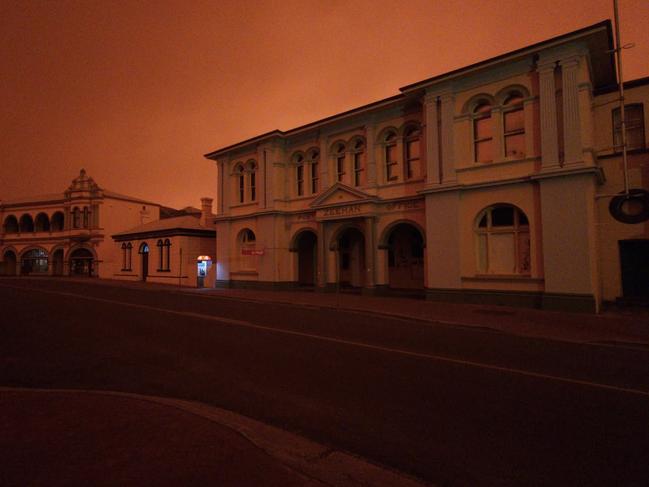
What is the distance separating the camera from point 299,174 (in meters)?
23.1

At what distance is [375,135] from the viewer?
63.4 feet

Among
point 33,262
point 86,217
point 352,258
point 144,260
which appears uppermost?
point 86,217

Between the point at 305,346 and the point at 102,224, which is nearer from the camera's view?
the point at 305,346

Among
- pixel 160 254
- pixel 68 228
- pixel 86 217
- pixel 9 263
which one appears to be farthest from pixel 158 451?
pixel 9 263

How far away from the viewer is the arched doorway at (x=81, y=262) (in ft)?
141

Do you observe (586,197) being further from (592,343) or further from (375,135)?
(375,135)

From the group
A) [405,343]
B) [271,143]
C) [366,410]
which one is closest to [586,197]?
→ [405,343]

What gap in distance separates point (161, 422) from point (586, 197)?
1470 centimetres

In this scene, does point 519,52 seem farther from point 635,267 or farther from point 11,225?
point 11,225

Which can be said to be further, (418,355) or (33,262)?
(33,262)

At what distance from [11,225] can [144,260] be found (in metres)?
29.2

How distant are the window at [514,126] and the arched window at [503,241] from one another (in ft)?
7.64

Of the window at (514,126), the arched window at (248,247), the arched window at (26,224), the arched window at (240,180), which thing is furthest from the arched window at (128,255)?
the window at (514,126)

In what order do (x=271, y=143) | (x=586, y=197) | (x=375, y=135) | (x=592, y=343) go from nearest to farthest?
1. (x=592, y=343)
2. (x=586, y=197)
3. (x=375, y=135)
4. (x=271, y=143)
